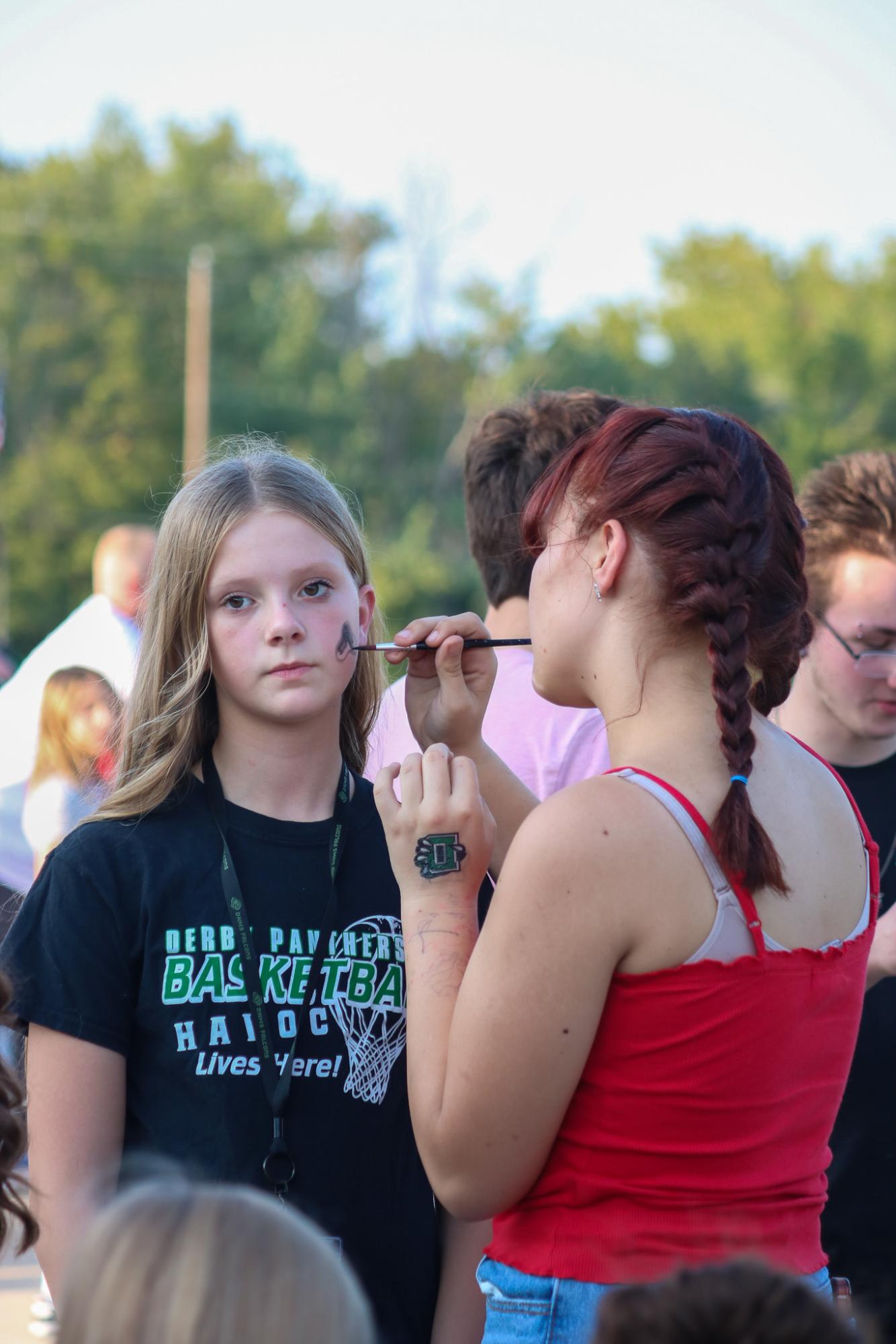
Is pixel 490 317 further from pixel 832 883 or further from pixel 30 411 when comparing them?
Answer: pixel 832 883

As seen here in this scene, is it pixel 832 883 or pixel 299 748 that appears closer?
pixel 832 883

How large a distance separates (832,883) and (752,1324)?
72 cm

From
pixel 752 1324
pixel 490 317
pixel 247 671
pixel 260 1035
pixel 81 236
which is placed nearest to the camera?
pixel 752 1324

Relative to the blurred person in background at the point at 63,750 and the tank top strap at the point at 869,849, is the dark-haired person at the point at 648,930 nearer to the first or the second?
the tank top strap at the point at 869,849

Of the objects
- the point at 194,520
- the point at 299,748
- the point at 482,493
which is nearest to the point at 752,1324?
the point at 299,748

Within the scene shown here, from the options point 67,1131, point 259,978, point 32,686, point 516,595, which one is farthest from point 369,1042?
point 32,686

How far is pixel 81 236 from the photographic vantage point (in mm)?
38438

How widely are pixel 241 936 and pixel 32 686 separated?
9.94ft

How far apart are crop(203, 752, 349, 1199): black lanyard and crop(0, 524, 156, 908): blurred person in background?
2.08 metres

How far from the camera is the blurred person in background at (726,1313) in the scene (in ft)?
3.34

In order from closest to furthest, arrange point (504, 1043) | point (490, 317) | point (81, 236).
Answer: point (504, 1043) → point (490, 317) → point (81, 236)

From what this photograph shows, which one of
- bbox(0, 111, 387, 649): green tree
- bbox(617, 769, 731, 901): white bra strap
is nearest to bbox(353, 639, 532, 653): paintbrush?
bbox(617, 769, 731, 901): white bra strap

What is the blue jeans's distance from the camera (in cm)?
153

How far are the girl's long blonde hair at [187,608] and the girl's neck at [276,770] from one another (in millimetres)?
67
